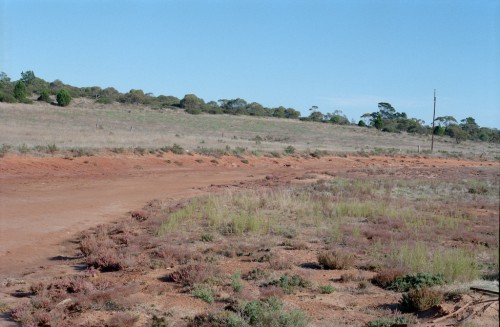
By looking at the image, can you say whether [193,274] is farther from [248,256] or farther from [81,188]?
[81,188]

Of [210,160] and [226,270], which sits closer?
[226,270]

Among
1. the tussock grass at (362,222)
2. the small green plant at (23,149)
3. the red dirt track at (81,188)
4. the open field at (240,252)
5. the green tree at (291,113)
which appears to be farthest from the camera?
the green tree at (291,113)

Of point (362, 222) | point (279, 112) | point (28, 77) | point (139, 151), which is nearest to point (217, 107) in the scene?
point (279, 112)

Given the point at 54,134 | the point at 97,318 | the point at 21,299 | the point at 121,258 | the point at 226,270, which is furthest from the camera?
the point at 54,134

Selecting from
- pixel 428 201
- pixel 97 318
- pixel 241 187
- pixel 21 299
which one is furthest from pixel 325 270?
pixel 241 187

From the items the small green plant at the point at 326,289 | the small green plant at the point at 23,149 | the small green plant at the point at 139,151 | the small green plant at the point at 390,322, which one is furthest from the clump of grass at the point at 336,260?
the small green plant at the point at 139,151

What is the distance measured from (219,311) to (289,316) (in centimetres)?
112

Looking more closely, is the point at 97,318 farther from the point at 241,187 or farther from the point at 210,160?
the point at 210,160

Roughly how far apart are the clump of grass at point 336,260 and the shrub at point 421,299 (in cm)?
280

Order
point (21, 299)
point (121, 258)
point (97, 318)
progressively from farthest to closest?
point (121, 258)
point (21, 299)
point (97, 318)

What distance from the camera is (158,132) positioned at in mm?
55781

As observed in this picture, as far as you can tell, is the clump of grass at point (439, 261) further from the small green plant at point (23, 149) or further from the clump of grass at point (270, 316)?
the small green plant at point (23, 149)

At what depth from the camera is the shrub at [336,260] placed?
1134 cm

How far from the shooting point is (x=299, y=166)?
4269cm
